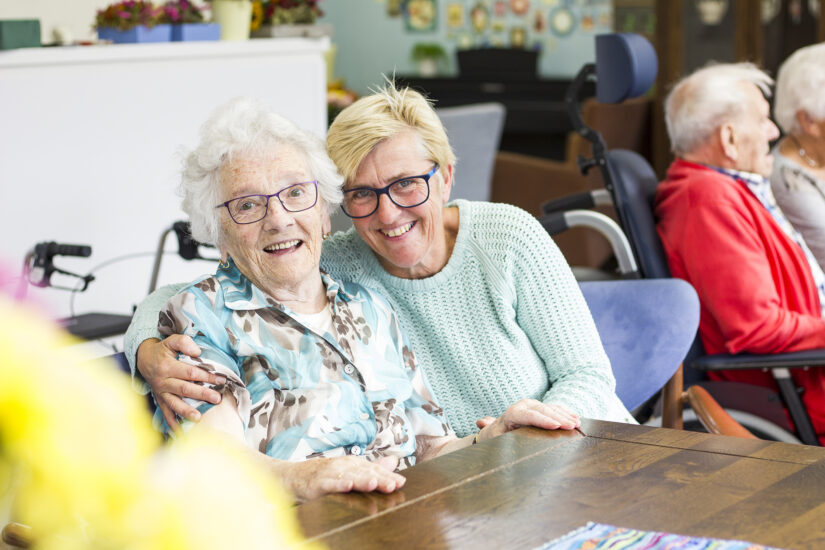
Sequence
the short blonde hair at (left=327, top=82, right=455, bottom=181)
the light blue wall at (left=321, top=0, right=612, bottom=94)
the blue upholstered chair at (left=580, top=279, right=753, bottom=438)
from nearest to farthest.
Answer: the short blonde hair at (left=327, top=82, right=455, bottom=181), the blue upholstered chair at (left=580, top=279, right=753, bottom=438), the light blue wall at (left=321, top=0, right=612, bottom=94)

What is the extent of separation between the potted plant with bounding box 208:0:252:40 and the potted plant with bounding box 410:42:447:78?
5.28 metres

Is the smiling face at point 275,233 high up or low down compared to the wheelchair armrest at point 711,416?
up

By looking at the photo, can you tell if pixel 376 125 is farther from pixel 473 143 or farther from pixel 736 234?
pixel 473 143

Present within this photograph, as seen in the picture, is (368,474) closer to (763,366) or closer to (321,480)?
(321,480)

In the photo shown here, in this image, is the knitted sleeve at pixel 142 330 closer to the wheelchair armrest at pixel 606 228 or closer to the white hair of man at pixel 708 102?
the wheelchair armrest at pixel 606 228

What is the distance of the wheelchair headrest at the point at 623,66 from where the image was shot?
2598 mm

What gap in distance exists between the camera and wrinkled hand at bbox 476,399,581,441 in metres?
1.43

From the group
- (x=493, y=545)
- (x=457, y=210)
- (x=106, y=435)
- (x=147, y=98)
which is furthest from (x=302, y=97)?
(x=106, y=435)

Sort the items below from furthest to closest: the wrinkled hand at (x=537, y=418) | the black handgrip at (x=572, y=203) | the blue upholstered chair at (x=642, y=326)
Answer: the black handgrip at (x=572, y=203) < the blue upholstered chair at (x=642, y=326) < the wrinkled hand at (x=537, y=418)

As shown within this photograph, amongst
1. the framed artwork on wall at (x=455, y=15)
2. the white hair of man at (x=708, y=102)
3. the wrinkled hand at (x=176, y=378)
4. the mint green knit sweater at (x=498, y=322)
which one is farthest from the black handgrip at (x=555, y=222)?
the framed artwork on wall at (x=455, y=15)

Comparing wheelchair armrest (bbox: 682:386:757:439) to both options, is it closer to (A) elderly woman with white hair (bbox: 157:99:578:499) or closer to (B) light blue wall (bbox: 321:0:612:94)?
(A) elderly woman with white hair (bbox: 157:99:578:499)

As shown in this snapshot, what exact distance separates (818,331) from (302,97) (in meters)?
2.15

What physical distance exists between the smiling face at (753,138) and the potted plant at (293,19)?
181 cm

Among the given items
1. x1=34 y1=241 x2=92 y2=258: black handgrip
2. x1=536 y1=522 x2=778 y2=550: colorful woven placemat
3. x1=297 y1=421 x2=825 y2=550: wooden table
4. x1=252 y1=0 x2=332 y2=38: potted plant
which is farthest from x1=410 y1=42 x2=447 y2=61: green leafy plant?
x1=536 y1=522 x2=778 y2=550: colorful woven placemat
